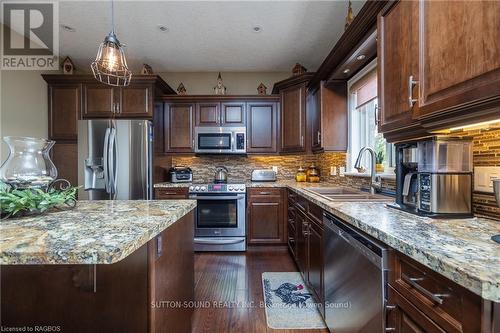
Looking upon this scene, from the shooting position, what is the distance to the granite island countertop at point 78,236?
2.24 feet

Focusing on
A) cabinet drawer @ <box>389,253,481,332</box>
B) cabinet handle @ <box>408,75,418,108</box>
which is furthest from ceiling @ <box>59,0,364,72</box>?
cabinet drawer @ <box>389,253,481,332</box>

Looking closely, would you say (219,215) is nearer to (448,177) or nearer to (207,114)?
(207,114)

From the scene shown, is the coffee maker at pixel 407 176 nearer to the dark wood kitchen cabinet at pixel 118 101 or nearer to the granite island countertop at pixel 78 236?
the granite island countertop at pixel 78 236

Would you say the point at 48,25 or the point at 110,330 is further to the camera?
the point at 48,25

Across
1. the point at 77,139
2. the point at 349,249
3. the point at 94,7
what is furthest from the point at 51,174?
the point at 77,139

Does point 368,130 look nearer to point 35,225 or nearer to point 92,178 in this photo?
point 35,225

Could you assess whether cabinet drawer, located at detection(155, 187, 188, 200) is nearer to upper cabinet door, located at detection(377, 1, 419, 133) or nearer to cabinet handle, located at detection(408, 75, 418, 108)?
upper cabinet door, located at detection(377, 1, 419, 133)

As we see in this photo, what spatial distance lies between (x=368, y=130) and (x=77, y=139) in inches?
144

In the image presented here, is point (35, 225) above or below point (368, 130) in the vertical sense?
below

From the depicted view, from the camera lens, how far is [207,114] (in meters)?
3.68

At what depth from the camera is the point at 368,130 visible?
2.60 meters

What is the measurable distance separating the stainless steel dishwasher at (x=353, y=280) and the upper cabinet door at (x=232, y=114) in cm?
237

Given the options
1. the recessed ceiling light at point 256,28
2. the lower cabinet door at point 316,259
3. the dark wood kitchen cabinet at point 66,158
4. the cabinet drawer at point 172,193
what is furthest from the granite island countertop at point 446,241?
the dark wood kitchen cabinet at point 66,158

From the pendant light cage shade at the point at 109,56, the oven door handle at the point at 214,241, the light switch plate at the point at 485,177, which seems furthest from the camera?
the oven door handle at the point at 214,241
